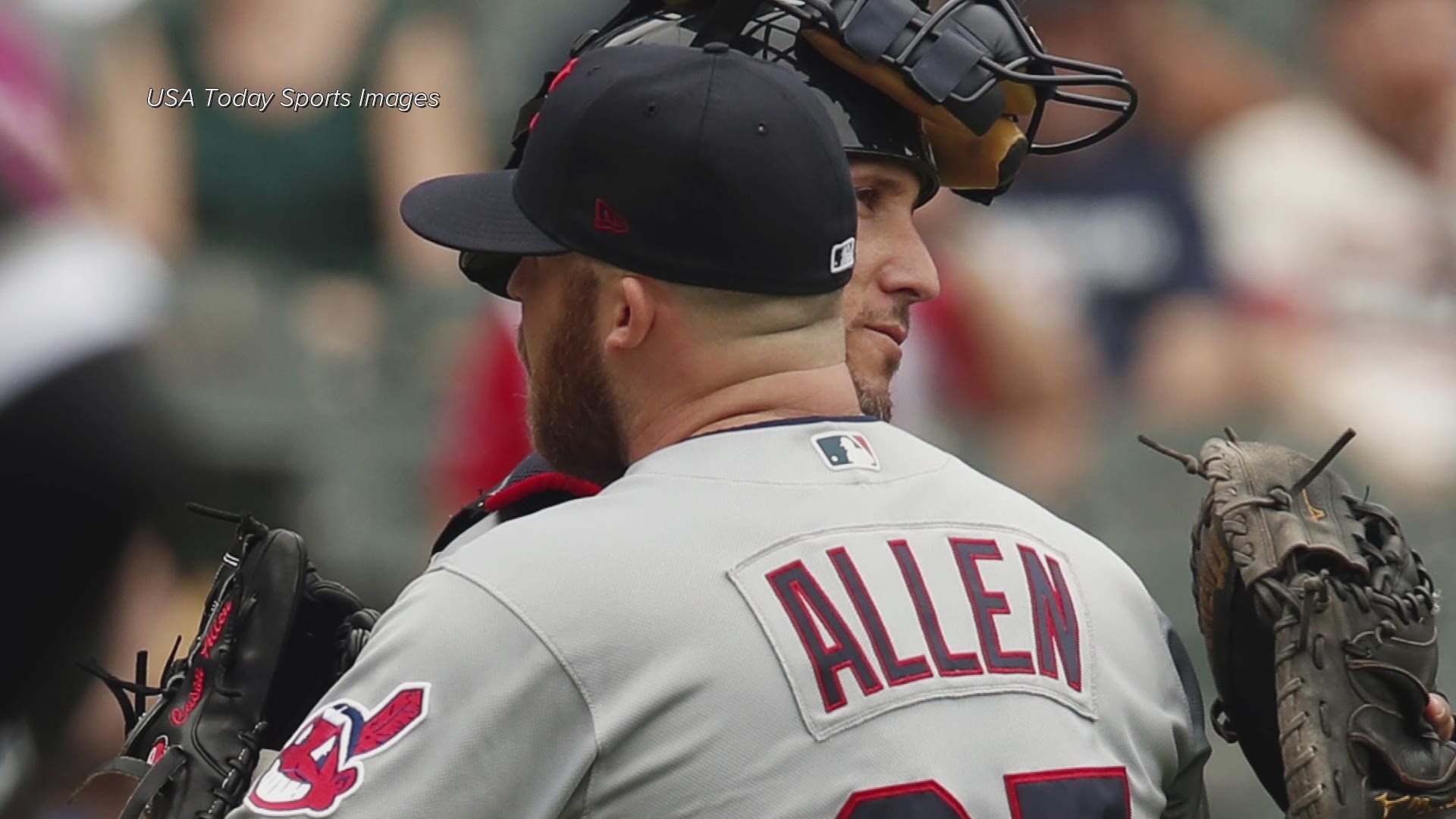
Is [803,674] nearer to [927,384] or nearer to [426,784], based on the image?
[426,784]

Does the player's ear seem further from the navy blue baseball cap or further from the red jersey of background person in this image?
the red jersey of background person

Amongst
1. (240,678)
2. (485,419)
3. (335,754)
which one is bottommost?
(485,419)

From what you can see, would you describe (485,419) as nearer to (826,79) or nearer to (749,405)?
(826,79)

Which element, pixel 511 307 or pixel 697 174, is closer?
pixel 697 174

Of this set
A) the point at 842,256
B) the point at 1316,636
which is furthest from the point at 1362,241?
the point at 842,256

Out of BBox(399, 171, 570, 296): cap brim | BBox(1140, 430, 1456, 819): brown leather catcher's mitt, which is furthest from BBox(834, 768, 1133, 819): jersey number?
BBox(399, 171, 570, 296): cap brim

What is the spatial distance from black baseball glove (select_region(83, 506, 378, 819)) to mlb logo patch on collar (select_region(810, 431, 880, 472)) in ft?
1.88

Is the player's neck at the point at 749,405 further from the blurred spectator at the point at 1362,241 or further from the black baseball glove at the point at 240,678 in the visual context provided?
the blurred spectator at the point at 1362,241

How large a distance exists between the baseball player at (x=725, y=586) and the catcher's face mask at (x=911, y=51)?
17.9 inches

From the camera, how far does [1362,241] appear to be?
18.4 ft

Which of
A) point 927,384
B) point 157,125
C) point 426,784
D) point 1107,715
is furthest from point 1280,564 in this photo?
point 157,125

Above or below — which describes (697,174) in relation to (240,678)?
above

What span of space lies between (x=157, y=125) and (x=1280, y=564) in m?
3.91

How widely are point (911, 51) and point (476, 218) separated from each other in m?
0.58
